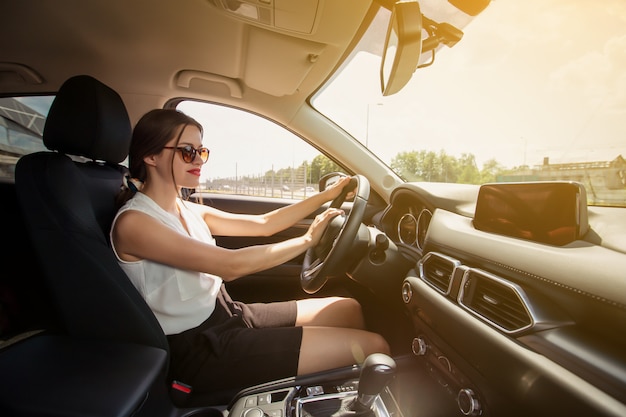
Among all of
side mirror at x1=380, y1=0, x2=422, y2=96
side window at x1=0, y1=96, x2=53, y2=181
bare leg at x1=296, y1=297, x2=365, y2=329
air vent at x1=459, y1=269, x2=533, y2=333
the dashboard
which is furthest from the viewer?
side window at x1=0, y1=96, x2=53, y2=181

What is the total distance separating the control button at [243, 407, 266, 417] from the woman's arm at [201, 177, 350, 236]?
1070 millimetres

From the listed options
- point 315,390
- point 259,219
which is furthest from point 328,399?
point 259,219

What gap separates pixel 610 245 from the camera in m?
0.92

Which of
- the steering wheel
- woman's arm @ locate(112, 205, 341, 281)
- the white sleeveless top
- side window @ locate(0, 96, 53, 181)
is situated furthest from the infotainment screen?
side window @ locate(0, 96, 53, 181)

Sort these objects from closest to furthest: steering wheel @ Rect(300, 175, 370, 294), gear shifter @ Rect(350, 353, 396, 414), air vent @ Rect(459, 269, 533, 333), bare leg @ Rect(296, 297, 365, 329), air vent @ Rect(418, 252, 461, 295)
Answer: air vent @ Rect(459, 269, 533, 333), gear shifter @ Rect(350, 353, 396, 414), air vent @ Rect(418, 252, 461, 295), steering wheel @ Rect(300, 175, 370, 294), bare leg @ Rect(296, 297, 365, 329)

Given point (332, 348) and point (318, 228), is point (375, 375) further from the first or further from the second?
point (318, 228)

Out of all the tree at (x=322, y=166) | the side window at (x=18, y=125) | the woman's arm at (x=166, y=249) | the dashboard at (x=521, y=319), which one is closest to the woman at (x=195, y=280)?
the woman's arm at (x=166, y=249)

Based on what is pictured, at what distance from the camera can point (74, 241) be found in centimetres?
112

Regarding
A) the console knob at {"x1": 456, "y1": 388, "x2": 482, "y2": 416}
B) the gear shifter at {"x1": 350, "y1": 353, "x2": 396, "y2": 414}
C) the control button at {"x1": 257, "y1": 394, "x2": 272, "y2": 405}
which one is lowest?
the control button at {"x1": 257, "y1": 394, "x2": 272, "y2": 405}

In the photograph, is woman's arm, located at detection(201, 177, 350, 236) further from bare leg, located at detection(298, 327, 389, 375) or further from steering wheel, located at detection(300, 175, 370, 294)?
bare leg, located at detection(298, 327, 389, 375)

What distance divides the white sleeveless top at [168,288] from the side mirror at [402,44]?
114cm

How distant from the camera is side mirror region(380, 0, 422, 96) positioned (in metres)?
1.22

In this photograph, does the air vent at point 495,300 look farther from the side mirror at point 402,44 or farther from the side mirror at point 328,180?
the side mirror at point 328,180

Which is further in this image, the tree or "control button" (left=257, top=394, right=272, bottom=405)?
the tree
